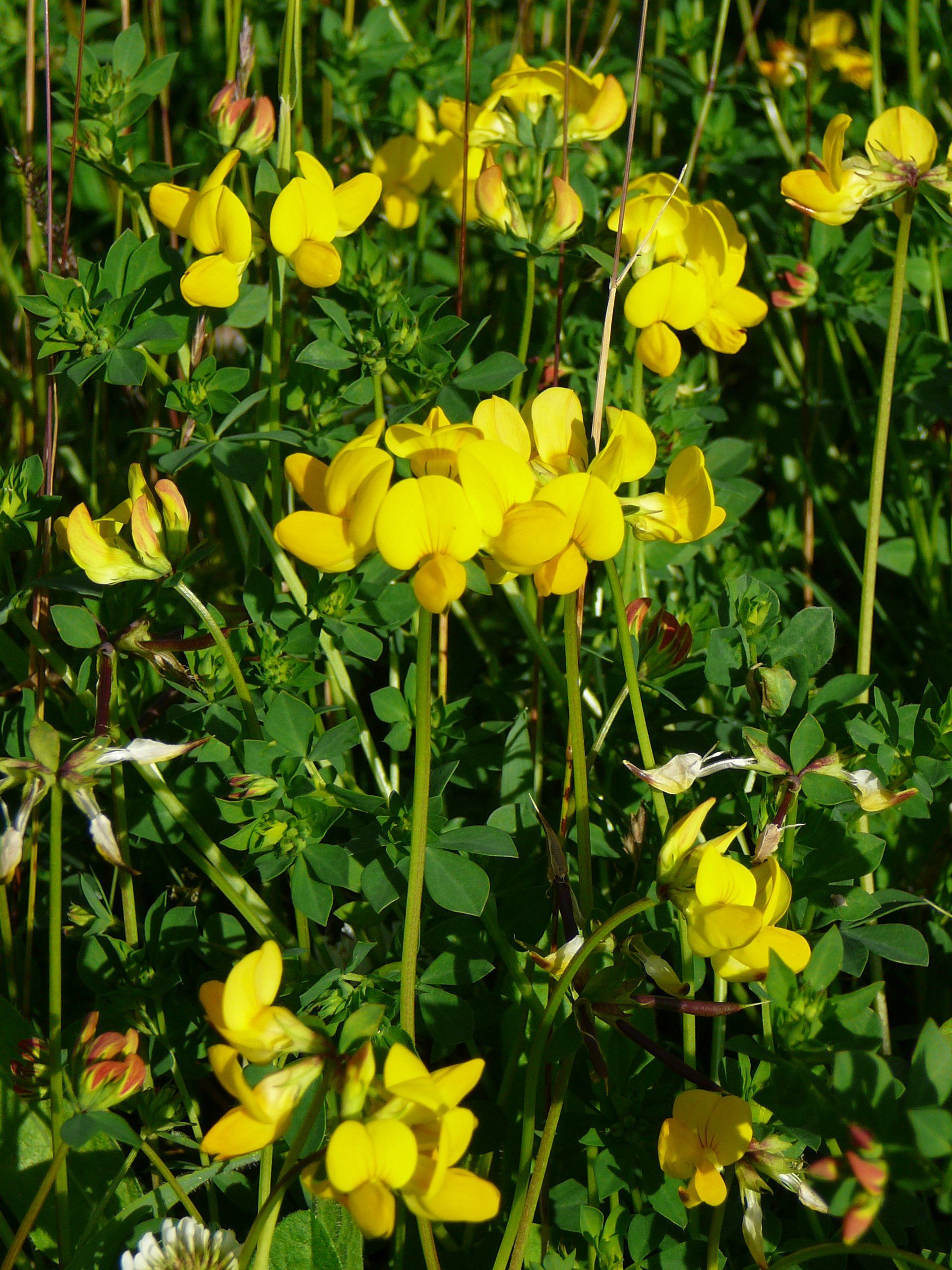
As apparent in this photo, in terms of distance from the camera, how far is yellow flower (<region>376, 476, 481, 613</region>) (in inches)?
45.8

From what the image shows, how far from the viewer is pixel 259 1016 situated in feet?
3.45

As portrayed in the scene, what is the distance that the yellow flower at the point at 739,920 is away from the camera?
3.78 ft

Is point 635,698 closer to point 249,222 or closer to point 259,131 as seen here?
point 249,222

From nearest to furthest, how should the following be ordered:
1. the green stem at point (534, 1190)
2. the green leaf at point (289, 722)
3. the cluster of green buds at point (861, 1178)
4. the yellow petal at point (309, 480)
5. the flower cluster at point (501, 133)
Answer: the cluster of green buds at point (861, 1178) → the green stem at point (534, 1190) → the yellow petal at point (309, 480) → the green leaf at point (289, 722) → the flower cluster at point (501, 133)

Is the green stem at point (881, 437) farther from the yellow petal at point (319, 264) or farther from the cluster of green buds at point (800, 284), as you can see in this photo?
the yellow petal at point (319, 264)

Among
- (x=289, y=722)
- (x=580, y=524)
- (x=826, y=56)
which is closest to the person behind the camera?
(x=580, y=524)

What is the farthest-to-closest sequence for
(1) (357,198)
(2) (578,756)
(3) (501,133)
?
(3) (501,133) → (1) (357,198) → (2) (578,756)

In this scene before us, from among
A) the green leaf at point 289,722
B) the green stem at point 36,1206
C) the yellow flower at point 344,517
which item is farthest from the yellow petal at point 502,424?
the green stem at point 36,1206

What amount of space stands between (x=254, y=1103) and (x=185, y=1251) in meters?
0.51

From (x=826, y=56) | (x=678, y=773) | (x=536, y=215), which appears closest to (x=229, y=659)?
(x=678, y=773)

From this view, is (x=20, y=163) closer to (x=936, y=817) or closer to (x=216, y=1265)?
(x=216, y=1265)

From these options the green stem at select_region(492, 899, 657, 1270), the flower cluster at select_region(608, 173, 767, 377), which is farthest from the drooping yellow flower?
the green stem at select_region(492, 899, 657, 1270)

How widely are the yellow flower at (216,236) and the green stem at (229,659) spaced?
44 cm

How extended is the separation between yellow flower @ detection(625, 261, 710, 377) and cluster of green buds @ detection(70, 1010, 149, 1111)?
1.21 metres
